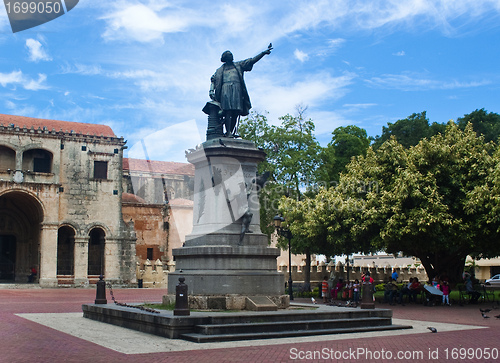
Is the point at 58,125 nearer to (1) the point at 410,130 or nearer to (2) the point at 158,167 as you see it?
(2) the point at 158,167

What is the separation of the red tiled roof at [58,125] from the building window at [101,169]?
8.00 feet

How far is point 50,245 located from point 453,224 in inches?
1236

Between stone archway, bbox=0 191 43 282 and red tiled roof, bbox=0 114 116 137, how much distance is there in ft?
20.2

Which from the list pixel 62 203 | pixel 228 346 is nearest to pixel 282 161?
pixel 62 203

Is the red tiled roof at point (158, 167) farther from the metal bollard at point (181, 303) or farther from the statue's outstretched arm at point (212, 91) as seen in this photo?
the metal bollard at point (181, 303)

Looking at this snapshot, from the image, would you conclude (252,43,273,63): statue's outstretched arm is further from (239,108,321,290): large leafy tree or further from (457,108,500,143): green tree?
(457,108,500,143): green tree

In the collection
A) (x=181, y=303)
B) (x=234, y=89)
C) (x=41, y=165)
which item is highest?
(x=41, y=165)

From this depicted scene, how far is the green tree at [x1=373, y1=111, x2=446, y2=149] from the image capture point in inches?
2001

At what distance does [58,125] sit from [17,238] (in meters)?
10.3

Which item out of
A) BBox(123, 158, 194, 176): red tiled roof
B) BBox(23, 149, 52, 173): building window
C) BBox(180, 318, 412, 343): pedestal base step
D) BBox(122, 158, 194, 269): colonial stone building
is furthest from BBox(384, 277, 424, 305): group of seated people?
BBox(123, 158, 194, 176): red tiled roof

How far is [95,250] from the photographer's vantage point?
48.6 m

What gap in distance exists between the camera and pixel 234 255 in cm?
1502

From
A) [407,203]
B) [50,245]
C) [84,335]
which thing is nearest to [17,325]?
[84,335]

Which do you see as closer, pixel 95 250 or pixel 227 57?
pixel 227 57
